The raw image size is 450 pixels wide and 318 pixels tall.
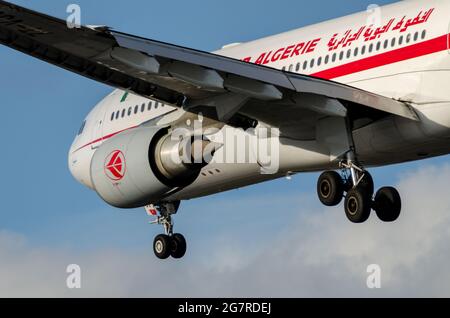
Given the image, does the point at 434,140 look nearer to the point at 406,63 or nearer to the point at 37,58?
the point at 406,63

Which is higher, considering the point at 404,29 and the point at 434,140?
the point at 404,29

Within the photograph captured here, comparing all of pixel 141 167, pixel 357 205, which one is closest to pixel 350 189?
pixel 357 205

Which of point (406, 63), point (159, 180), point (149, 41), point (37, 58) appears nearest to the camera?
point (149, 41)

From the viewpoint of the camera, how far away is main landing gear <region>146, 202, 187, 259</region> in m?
40.1

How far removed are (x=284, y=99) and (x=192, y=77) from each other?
2901 mm

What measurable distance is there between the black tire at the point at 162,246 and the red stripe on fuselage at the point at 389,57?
28.2 feet

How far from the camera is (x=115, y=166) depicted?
3372 cm

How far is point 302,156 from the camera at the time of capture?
33.4m

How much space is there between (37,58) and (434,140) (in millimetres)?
8641

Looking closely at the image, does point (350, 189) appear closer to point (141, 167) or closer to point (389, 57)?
point (389, 57)

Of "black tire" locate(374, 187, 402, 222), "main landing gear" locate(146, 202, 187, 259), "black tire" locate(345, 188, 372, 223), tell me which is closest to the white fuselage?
"black tire" locate(345, 188, 372, 223)

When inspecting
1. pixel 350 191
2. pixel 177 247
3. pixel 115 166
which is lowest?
pixel 350 191

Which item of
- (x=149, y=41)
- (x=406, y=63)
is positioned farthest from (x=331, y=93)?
(x=149, y=41)

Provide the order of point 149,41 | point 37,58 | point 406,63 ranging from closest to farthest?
1. point 149,41
2. point 37,58
3. point 406,63
